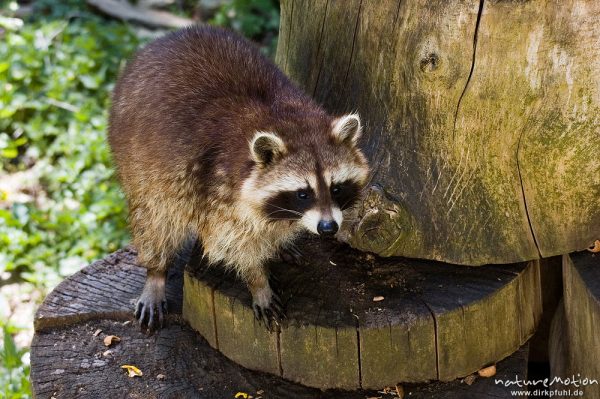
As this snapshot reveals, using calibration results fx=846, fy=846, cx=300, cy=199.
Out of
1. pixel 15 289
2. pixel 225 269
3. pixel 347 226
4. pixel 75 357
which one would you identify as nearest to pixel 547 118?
pixel 347 226

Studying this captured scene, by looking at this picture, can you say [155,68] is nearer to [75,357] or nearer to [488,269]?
[75,357]

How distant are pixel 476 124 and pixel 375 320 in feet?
2.50

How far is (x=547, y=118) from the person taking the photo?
2.88 meters

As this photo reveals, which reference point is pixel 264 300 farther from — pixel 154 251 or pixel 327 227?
pixel 154 251

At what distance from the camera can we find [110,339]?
3.35 m

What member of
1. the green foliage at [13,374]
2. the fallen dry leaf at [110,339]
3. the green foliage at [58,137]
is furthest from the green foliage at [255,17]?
the fallen dry leaf at [110,339]

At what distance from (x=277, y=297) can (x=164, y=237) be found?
2.08 ft

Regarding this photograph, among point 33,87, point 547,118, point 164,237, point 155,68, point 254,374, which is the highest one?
point 33,87

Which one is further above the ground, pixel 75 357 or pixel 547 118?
pixel 547 118

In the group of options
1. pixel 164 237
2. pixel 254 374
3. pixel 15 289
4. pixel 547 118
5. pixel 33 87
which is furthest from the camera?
pixel 33 87

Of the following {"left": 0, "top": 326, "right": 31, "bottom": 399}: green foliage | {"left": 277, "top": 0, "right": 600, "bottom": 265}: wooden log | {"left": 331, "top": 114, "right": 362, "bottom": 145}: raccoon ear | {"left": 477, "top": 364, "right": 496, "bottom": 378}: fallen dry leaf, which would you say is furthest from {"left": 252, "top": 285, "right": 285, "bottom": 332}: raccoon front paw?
{"left": 0, "top": 326, "right": 31, "bottom": 399}: green foliage

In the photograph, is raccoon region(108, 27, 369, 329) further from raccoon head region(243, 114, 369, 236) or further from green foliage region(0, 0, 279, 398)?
green foliage region(0, 0, 279, 398)

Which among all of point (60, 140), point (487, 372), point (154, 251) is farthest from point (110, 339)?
point (60, 140)

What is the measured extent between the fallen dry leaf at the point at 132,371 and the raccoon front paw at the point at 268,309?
0.52 metres
